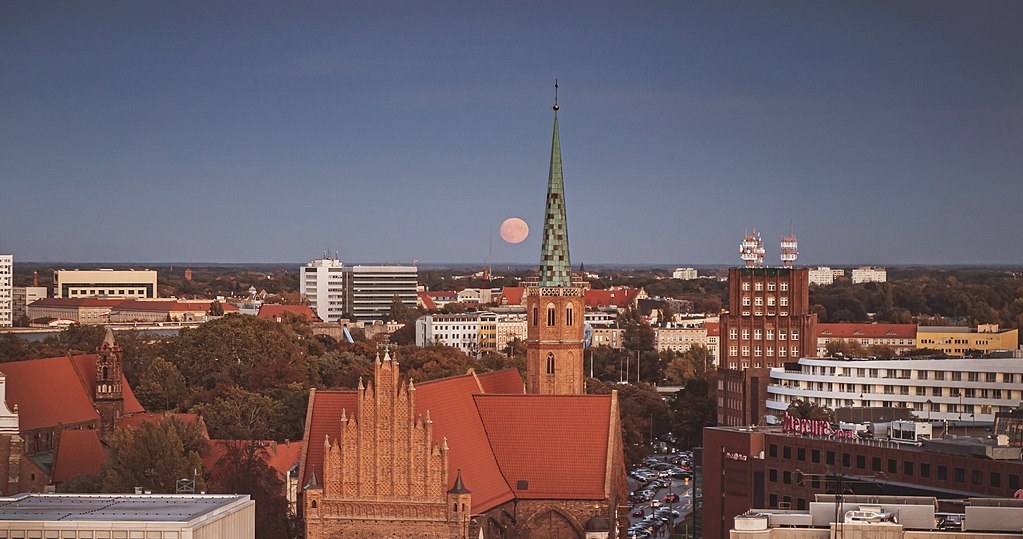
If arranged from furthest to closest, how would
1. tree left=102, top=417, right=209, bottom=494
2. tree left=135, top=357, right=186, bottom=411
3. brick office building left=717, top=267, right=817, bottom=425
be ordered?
brick office building left=717, top=267, right=817, bottom=425, tree left=135, top=357, right=186, bottom=411, tree left=102, top=417, right=209, bottom=494

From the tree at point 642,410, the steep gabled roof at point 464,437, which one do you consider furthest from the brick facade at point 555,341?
the tree at point 642,410

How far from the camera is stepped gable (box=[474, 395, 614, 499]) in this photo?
242ft

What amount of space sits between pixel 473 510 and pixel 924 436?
92.6ft

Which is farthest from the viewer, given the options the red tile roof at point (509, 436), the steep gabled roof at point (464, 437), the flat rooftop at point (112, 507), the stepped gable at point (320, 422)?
the stepped gable at point (320, 422)

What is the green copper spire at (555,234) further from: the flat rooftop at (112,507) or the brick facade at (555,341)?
the flat rooftop at (112,507)

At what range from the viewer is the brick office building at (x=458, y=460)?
221ft

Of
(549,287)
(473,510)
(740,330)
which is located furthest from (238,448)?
(740,330)

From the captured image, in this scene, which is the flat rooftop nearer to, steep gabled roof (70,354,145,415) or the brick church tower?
the brick church tower

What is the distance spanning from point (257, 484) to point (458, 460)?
18.2 m

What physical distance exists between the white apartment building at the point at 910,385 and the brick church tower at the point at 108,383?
63917 mm

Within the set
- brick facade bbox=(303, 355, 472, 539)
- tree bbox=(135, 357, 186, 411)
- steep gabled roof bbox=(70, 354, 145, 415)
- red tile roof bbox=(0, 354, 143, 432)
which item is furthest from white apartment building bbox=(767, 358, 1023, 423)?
brick facade bbox=(303, 355, 472, 539)

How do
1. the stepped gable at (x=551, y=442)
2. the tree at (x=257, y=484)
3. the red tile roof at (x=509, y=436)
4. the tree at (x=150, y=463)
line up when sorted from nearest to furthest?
the red tile roof at (x=509, y=436) < the stepped gable at (x=551, y=442) < the tree at (x=257, y=484) < the tree at (x=150, y=463)

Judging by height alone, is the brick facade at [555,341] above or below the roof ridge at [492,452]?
above

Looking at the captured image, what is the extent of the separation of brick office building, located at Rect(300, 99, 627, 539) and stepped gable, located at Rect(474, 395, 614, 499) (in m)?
0.05
